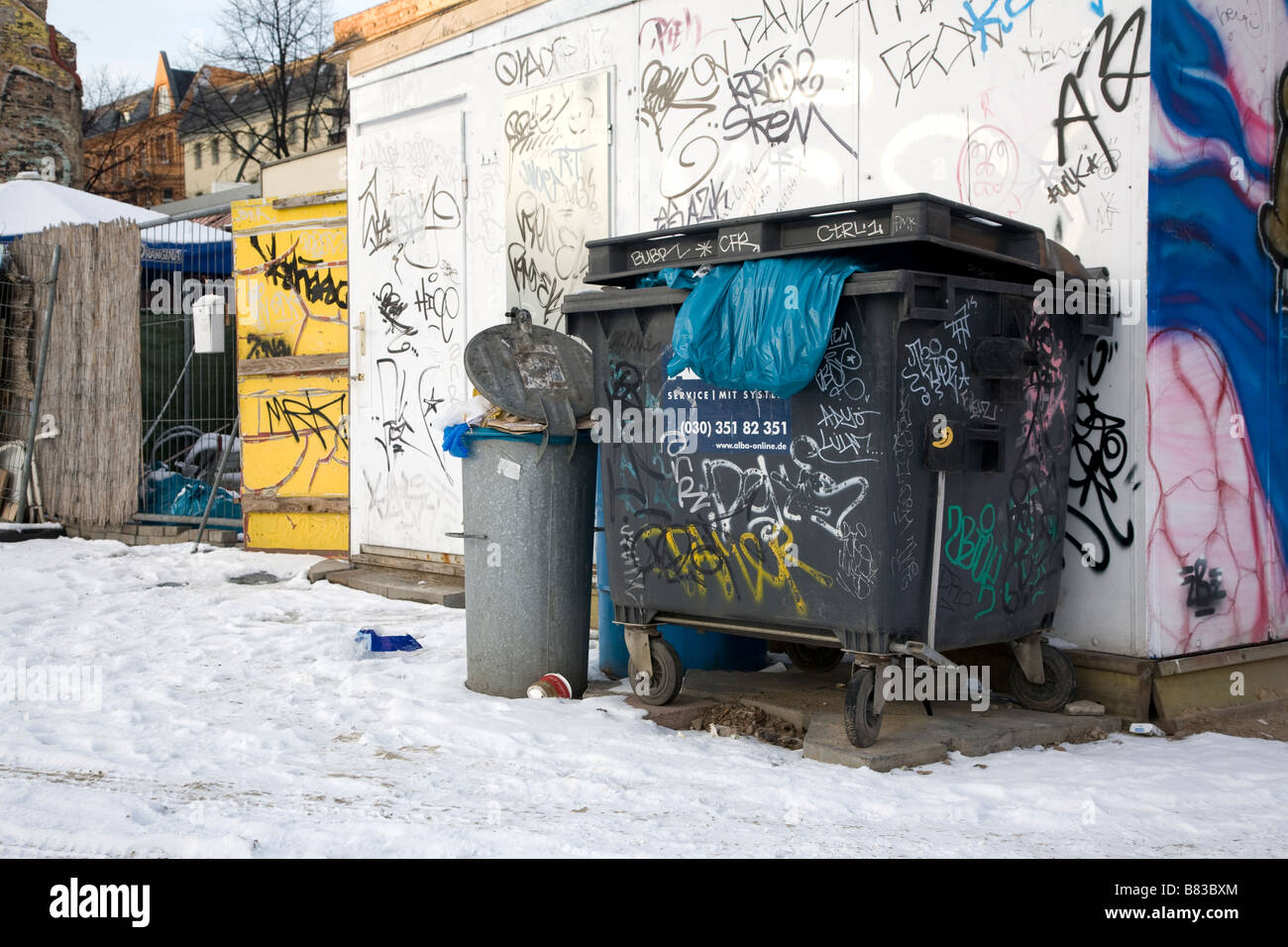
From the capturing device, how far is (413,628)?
7.05 metres

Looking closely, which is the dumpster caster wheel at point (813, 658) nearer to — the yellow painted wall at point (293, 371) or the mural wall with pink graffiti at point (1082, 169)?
the mural wall with pink graffiti at point (1082, 169)

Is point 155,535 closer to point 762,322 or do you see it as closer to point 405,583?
point 405,583

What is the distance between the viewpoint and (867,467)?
4336 mm

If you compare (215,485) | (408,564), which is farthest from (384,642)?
(215,485)

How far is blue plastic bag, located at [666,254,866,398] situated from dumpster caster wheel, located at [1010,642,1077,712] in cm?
163

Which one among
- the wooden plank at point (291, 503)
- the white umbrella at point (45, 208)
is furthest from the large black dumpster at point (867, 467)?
the white umbrella at point (45, 208)

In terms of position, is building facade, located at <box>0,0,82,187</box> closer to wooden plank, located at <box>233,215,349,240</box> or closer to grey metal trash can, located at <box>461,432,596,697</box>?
wooden plank, located at <box>233,215,349,240</box>

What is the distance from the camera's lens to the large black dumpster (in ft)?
14.2

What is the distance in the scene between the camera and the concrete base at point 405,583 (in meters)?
7.81

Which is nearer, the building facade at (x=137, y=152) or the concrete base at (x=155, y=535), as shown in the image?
the concrete base at (x=155, y=535)

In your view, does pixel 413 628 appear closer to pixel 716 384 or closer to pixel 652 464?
pixel 652 464

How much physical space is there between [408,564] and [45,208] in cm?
841

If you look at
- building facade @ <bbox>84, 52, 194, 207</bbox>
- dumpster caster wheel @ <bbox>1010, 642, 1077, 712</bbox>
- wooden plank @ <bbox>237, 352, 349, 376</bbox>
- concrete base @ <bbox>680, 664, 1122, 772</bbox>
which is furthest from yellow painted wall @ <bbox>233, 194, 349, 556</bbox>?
building facade @ <bbox>84, 52, 194, 207</bbox>

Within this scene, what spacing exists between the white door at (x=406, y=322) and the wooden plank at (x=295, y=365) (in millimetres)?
300
